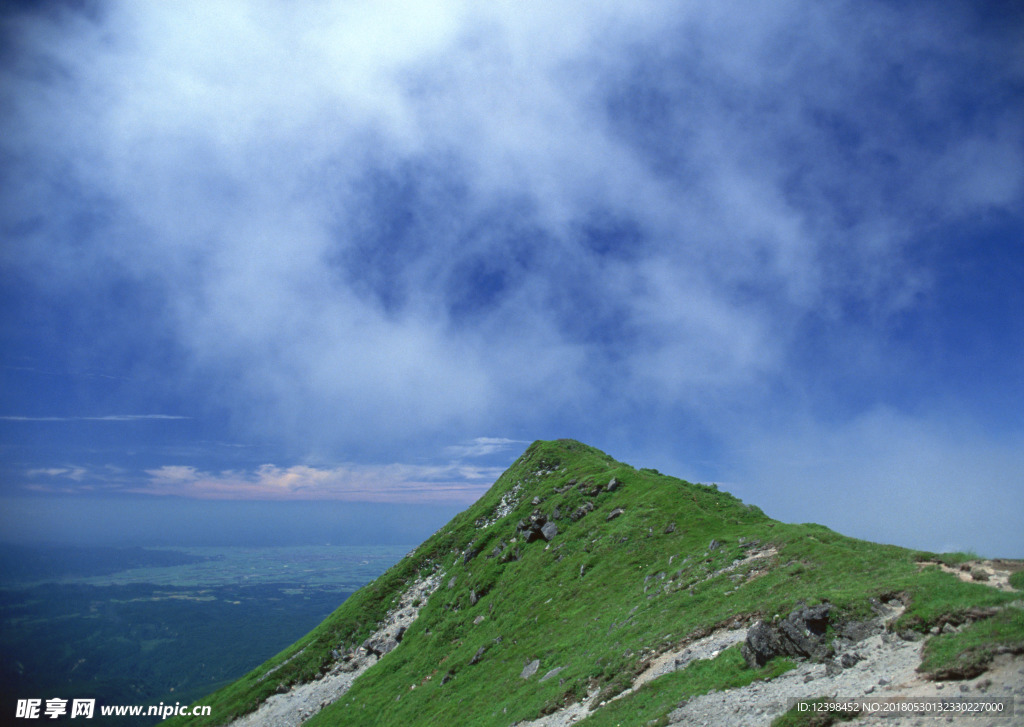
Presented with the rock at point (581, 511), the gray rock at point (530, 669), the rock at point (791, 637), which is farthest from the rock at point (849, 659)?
the rock at point (581, 511)

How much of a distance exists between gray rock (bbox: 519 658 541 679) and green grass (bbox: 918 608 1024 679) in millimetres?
34100

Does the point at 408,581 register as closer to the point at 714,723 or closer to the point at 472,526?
the point at 472,526

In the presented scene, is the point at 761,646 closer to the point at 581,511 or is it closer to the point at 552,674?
the point at 552,674

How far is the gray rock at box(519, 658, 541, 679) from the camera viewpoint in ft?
143

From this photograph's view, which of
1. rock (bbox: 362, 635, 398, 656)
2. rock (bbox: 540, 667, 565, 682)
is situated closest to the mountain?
rock (bbox: 362, 635, 398, 656)

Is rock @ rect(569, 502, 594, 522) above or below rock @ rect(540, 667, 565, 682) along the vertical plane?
above

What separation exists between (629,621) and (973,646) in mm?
28030

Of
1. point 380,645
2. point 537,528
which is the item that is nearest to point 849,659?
point 537,528

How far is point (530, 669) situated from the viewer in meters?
44.5

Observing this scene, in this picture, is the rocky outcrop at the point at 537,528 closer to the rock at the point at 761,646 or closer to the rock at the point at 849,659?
the rock at the point at 761,646

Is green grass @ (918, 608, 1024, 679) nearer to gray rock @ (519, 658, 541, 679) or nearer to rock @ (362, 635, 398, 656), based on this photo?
gray rock @ (519, 658, 541, 679)

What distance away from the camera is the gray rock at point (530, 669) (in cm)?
4362

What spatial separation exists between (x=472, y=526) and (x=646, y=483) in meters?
44.4

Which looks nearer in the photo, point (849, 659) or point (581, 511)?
point (849, 659)
